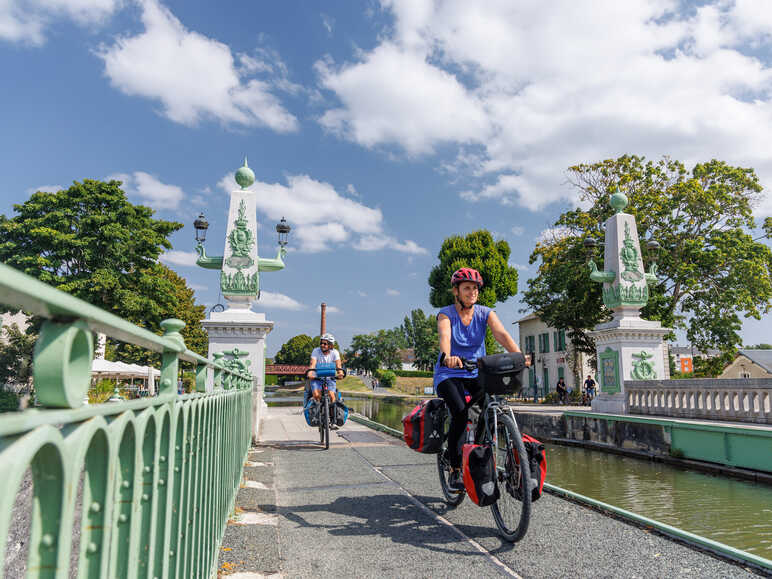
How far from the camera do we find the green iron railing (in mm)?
743

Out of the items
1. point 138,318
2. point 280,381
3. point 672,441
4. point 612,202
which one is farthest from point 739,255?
point 280,381

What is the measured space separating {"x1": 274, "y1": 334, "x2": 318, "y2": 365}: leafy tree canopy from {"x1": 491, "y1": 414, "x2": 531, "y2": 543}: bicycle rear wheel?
104m

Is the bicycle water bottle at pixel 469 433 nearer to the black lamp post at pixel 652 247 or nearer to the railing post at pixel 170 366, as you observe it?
the railing post at pixel 170 366

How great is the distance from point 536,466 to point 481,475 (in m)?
0.39

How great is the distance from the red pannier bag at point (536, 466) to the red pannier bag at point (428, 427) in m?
0.94

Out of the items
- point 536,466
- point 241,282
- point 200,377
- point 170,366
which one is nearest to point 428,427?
point 536,466

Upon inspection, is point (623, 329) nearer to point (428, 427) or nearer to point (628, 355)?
point (628, 355)

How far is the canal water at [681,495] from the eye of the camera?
4848 mm

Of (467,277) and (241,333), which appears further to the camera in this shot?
(241,333)

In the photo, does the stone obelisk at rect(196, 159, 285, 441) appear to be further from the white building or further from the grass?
the grass

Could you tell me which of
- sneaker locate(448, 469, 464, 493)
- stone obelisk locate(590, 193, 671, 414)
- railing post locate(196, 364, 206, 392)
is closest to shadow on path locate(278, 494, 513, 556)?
sneaker locate(448, 469, 464, 493)

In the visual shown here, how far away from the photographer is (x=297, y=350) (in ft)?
368

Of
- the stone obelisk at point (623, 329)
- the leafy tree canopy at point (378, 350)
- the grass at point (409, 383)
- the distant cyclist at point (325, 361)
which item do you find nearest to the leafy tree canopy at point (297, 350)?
the leafy tree canopy at point (378, 350)

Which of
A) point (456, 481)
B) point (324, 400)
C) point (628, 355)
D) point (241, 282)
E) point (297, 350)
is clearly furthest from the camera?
point (297, 350)
